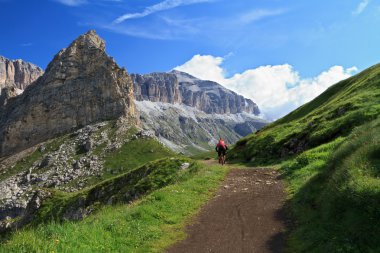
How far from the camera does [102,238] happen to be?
1473 cm

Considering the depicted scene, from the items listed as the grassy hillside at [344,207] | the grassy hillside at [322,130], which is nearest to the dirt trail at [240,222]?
the grassy hillside at [344,207]

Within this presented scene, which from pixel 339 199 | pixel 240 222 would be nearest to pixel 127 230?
pixel 240 222

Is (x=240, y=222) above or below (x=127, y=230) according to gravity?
below

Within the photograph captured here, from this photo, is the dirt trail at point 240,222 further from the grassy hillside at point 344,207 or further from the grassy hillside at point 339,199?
the grassy hillside at point 344,207

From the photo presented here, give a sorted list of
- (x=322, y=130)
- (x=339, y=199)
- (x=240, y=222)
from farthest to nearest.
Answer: (x=322, y=130) < (x=240, y=222) < (x=339, y=199)

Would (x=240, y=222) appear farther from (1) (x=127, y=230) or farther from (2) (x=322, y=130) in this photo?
(2) (x=322, y=130)

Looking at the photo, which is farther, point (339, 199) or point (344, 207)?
point (339, 199)

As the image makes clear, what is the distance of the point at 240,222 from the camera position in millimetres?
18484

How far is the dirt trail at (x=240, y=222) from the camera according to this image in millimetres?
15270

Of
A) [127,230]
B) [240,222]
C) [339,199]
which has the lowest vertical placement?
[240,222]

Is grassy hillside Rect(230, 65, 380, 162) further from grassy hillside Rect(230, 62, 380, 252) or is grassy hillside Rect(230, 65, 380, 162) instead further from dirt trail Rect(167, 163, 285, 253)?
dirt trail Rect(167, 163, 285, 253)

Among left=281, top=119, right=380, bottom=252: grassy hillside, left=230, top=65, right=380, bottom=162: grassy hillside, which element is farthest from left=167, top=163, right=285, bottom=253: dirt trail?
left=230, top=65, right=380, bottom=162: grassy hillside

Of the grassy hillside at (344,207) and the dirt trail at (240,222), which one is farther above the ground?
the grassy hillside at (344,207)

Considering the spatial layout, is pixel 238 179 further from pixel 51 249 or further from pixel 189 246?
pixel 51 249
